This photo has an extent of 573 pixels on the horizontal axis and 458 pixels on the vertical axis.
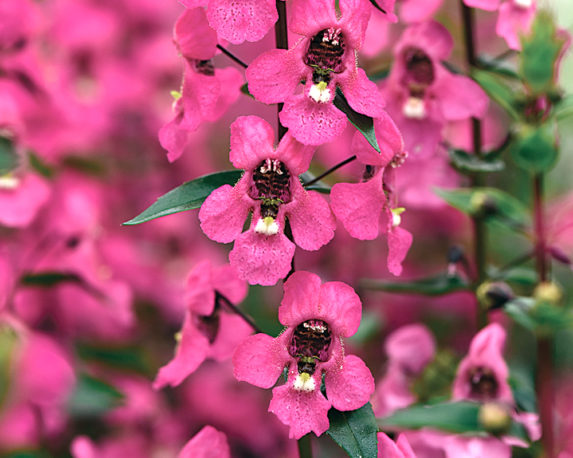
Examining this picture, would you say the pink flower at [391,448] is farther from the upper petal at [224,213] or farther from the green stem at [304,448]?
the upper petal at [224,213]

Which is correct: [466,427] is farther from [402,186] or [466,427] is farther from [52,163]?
[52,163]

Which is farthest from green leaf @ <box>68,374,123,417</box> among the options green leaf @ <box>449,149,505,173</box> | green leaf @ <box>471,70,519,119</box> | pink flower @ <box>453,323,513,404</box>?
green leaf @ <box>471,70,519,119</box>

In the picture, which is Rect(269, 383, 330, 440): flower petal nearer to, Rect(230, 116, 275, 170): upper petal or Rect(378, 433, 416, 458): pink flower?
Rect(378, 433, 416, 458): pink flower

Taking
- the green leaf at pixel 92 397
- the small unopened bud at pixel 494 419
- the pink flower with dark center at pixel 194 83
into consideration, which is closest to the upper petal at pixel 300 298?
the pink flower with dark center at pixel 194 83

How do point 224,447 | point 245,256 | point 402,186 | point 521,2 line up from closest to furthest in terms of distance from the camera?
point 245,256 → point 224,447 → point 521,2 → point 402,186

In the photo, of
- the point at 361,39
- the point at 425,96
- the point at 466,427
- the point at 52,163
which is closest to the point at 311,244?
the point at 361,39

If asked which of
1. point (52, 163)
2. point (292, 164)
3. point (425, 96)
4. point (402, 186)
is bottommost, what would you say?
point (52, 163)
